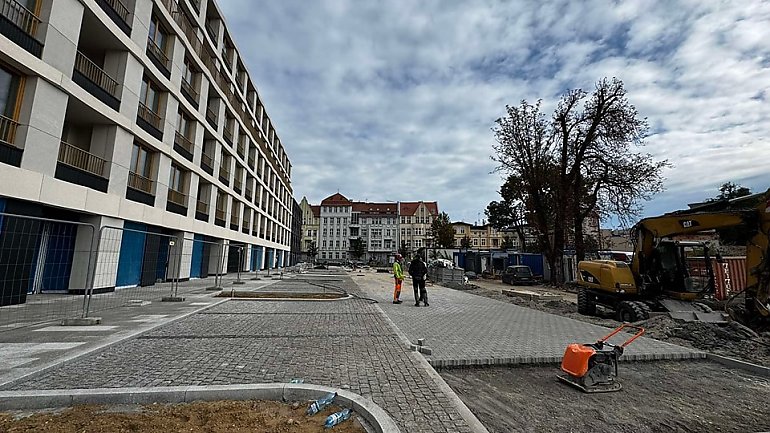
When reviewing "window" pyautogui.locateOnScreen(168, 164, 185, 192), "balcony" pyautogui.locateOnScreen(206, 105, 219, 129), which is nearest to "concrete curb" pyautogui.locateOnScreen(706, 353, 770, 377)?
"window" pyautogui.locateOnScreen(168, 164, 185, 192)

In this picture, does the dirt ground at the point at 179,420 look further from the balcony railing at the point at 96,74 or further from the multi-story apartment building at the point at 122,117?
the balcony railing at the point at 96,74

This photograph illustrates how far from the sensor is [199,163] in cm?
2255

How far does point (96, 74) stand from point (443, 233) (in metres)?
56.2

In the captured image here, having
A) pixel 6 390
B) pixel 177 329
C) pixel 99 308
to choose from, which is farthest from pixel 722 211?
pixel 99 308

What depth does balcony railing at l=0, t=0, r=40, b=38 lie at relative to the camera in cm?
915

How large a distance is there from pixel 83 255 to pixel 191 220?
10812 mm

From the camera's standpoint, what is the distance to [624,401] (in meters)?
4.73

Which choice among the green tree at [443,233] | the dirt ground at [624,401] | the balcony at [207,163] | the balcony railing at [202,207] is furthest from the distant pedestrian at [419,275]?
the green tree at [443,233]

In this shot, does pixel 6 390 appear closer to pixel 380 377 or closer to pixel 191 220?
pixel 380 377

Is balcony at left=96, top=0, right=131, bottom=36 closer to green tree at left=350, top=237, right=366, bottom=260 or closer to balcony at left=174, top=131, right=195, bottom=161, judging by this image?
balcony at left=174, top=131, right=195, bottom=161

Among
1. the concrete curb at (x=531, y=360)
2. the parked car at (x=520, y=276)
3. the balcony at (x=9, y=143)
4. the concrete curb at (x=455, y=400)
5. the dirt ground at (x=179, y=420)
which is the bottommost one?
the concrete curb at (x=531, y=360)

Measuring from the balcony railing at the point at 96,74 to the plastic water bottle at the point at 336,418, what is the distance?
14.5 m

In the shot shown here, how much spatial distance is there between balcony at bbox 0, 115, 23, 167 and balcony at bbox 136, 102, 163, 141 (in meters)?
5.97

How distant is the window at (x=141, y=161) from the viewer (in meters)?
15.8
